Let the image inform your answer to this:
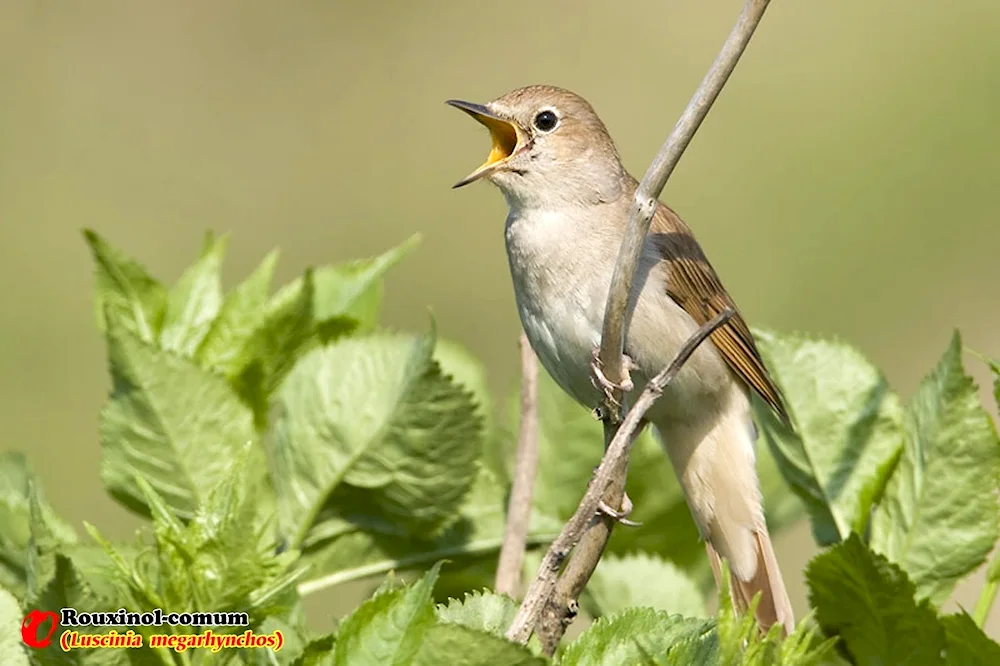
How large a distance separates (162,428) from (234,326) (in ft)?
1.20

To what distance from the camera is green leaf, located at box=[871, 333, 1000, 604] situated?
6.26ft

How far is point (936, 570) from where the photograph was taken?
197cm

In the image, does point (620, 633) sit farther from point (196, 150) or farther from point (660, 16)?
point (660, 16)

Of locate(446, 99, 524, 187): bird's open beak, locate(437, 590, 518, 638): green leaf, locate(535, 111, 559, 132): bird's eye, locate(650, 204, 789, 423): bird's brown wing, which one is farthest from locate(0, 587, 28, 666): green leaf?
locate(535, 111, 559, 132): bird's eye

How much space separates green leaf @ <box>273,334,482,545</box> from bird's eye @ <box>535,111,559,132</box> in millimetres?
1163

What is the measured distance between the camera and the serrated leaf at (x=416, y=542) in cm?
213

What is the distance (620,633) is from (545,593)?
0.35 ft

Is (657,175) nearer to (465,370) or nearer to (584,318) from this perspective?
(465,370)

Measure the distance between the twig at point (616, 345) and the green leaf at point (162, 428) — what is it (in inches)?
20.9

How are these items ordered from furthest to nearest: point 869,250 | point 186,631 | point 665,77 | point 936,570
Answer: point 665,77 < point 869,250 < point 936,570 < point 186,631

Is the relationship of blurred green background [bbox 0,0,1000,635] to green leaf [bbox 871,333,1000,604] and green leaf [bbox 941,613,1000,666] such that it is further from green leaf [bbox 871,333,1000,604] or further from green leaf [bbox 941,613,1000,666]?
green leaf [bbox 941,613,1000,666]

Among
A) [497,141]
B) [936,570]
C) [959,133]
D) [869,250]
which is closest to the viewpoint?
[936,570]

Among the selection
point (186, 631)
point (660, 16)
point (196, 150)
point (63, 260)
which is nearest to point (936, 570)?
point (186, 631)

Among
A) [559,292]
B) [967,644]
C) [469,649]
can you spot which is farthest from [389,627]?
[559,292]
